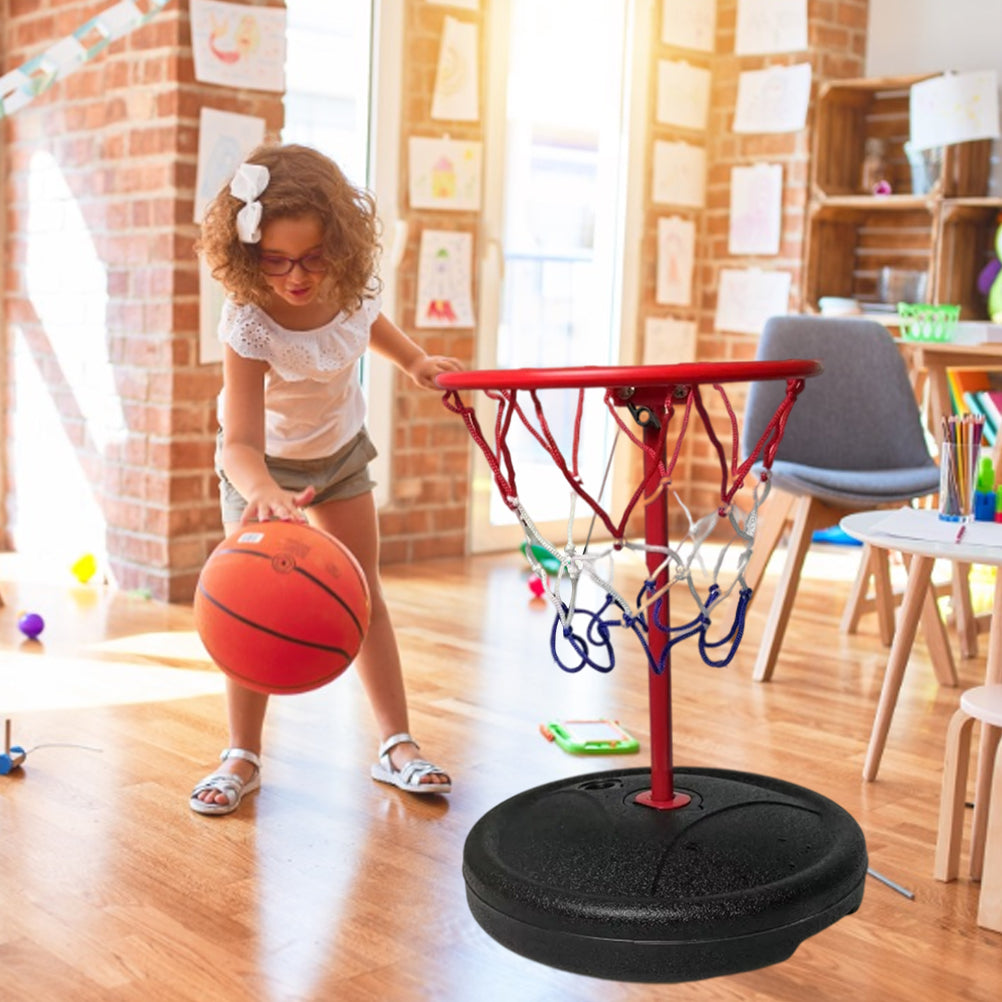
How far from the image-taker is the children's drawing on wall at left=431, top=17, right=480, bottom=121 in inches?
185

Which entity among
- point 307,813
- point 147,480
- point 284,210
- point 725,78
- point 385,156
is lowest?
point 307,813

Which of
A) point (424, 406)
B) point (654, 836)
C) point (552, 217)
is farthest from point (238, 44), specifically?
point (654, 836)

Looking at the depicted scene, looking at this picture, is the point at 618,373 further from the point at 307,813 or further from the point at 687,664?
the point at 687,664

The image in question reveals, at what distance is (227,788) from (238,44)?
2.33m

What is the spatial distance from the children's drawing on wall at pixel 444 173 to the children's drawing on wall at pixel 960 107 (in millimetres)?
1556

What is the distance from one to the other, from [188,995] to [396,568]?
9.83ft

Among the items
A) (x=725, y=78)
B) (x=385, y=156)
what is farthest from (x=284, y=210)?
(x=725, y=78)

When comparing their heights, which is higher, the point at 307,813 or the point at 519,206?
the point at 519,206

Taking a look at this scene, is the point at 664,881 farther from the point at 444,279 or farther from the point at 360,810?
the point at 444,279

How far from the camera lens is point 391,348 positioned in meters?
2.56

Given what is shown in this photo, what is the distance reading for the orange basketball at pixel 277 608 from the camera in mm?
1881

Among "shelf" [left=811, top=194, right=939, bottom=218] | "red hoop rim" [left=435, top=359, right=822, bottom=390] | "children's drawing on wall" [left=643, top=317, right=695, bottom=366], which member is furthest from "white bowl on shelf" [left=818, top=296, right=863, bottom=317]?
"red hoop rim" [left=435, top=359, right=822, bottom=390]

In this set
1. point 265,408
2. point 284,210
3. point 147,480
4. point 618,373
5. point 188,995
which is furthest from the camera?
point 147,480

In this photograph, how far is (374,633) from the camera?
8.60ft
